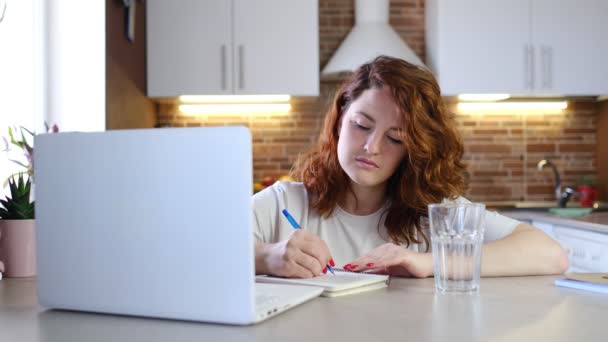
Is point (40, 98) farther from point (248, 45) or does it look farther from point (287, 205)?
point (287, 205)

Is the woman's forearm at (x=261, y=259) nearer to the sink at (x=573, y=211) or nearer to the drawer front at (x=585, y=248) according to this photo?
the drawer front at (x=585, y=248)

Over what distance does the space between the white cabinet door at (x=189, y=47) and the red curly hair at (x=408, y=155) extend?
202 cm

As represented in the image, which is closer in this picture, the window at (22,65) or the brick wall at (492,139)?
the window at (22,65)

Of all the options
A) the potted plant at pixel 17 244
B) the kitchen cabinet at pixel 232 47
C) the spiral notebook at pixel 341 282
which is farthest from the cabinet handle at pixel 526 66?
the potted plant at pixel 17 244

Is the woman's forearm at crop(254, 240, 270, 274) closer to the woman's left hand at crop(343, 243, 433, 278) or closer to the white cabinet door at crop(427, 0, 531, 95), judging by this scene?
the woman's left hand at crop(343, 243, 433, 278)

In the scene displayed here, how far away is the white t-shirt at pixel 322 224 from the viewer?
1842mm

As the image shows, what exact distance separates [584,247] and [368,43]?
1.58 metres

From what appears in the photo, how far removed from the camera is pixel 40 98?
9.70 feet

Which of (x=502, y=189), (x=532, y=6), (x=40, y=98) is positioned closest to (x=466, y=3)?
(x=532, y=6)

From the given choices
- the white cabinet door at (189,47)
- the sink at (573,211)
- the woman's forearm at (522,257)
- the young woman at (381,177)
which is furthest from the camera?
the white cabinet door at (189,47)

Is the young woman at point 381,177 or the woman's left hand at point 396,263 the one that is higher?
the young woman at point 381,177

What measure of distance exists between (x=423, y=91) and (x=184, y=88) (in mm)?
2326

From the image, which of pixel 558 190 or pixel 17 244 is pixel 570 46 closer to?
pixel 558 190

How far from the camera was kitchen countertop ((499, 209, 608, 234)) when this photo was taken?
299cm
